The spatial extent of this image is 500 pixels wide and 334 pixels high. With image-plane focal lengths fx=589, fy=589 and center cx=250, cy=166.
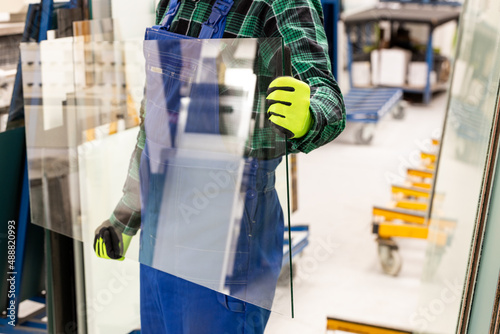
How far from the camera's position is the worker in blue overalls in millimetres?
1231

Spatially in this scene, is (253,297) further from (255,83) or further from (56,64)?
(56,64)

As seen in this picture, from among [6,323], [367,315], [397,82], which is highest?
[397,82]

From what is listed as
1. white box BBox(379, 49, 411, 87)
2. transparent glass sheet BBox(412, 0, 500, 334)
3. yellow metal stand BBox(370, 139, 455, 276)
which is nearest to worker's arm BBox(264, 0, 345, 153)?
transparent glass sheet BBox(412, 0, 500, 334)

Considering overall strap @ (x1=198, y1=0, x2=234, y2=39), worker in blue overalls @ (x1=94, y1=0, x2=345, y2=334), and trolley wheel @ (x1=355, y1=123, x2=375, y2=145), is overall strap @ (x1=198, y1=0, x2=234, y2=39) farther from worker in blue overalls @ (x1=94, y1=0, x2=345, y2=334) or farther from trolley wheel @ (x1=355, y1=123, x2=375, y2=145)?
trolley wheel @ (x1=355, y1=123, x2=375, y2=145)

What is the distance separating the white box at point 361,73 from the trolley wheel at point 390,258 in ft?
14.0

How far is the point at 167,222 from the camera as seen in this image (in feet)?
4.93

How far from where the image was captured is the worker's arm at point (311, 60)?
4.12 feet

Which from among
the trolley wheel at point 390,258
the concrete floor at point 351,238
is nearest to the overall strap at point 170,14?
the concrete floor at point 351,238

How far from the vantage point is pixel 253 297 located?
1.36m

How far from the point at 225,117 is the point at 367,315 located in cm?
218

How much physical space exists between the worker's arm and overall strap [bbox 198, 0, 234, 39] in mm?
100

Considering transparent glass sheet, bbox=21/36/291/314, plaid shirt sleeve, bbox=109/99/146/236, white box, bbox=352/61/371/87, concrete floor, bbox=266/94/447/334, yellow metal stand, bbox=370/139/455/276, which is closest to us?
transparent glass sheet, bbox=21/36/291/314

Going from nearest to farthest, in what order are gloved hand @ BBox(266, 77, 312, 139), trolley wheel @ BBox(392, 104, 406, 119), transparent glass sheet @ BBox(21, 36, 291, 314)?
gloved hand @ BBox(266, 77, 312, 139), transparent glass sheet @ BBox(21, 36, 291, 314), trolley wheel @ BBox(392, 104, 406, 119)

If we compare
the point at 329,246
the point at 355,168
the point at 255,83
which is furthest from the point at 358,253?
the point at 255,83
